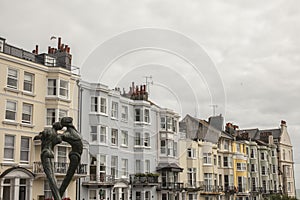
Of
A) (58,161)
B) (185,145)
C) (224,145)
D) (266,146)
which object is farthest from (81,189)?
(266,146)

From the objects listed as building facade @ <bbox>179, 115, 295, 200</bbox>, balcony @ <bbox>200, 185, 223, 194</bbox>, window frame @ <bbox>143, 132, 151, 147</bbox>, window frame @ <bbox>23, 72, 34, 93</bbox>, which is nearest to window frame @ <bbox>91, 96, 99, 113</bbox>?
window frame @ <bbox>23, 72, 34, 93</bbox>

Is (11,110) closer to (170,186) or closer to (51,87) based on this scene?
(51,87)

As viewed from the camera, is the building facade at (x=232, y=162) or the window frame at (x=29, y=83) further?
the building facade at (x=232, y=162)

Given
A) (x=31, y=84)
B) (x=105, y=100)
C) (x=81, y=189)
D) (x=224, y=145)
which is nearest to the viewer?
(x=31, y=84)

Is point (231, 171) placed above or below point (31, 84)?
below

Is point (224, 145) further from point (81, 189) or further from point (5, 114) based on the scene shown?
point (5, 114)

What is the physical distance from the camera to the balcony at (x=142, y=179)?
40375mm

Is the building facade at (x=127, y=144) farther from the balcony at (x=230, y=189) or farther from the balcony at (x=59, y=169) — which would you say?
the balcony at (x=230, y=189)

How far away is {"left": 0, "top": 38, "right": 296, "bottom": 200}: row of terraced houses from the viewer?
101 ft

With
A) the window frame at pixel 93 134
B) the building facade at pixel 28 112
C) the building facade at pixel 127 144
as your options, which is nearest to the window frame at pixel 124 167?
the building facade at pixel 127 144

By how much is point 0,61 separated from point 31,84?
129 inches

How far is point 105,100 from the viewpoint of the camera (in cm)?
3847

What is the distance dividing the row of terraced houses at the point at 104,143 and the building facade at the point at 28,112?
7 centimetres

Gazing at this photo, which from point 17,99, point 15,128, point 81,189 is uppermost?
point 17,99
